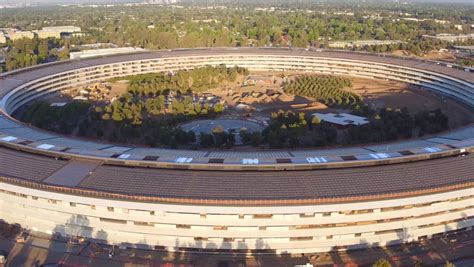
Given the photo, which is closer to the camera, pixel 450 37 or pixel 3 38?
pixel 3 38

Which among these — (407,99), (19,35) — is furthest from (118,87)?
(19,35)

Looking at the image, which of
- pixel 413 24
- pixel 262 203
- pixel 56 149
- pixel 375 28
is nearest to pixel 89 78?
pixel 56 149

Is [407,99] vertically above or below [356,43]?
below

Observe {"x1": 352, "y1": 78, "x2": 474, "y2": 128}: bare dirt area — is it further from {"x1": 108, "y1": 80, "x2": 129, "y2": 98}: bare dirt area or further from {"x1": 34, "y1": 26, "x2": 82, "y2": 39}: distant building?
{"x1": 34, "y1": 26, "x2": 82, "y2": 39}: distant building

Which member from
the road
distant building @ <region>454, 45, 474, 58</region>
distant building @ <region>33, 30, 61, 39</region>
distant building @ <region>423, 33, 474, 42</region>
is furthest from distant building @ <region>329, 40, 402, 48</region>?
the road

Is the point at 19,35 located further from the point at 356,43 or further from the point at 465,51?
the point at 465,51
